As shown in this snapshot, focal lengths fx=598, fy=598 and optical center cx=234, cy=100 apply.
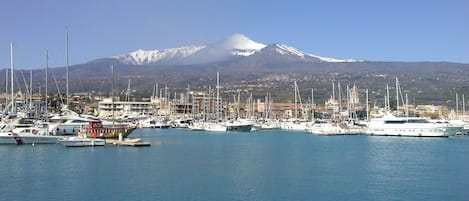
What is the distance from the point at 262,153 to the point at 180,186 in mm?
14808

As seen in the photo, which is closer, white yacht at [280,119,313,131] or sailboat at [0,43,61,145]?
sailboat at [0,43,61,145]

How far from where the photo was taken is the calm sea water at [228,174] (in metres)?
20.0

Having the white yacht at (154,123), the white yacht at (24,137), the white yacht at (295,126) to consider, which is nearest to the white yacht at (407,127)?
the white yacht at (295,126)

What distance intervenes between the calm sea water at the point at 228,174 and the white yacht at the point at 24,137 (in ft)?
5.62

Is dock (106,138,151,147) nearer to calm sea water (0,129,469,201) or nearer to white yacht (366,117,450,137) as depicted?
calm sea water (0,129,469,201)

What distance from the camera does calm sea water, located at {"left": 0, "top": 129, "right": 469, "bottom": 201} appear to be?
20031 mm

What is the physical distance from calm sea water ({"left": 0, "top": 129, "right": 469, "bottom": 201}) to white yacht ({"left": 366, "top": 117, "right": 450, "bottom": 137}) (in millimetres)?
14858

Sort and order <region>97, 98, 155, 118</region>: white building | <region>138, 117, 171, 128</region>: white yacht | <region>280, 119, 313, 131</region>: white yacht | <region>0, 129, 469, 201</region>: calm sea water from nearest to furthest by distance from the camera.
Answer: <region>0, 129, 469, 201</region>: calm sea water < <region>280, 119, 313, 131</region>: white yacht < <region>138, 117, 171, 128</region>: white yacht < <region>97, 98, 155, 118</region>: white building

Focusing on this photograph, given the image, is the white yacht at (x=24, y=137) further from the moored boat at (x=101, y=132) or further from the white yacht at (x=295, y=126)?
the white yacht at (x=295, y=126)

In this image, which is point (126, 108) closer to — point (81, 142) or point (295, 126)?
point (295, 126)

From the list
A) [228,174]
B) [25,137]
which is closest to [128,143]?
[25,137]

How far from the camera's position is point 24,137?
38.9 metres

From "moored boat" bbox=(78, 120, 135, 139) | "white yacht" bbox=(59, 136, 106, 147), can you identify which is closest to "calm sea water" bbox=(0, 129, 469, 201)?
"white yacht" bbox=(59, 136, 106, 147)

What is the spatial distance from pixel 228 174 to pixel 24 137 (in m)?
19.5
